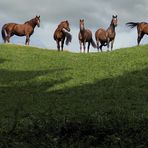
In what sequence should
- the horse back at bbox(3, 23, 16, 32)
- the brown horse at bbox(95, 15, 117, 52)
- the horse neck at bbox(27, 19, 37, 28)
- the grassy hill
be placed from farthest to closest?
the horse back at bbox(3, 23, 16, 32), the horse neck at bbox(27, 19, 37, 28), the brown horse at bbox(95, 15, 117, 52), the grassy hill

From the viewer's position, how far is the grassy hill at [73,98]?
574 inches

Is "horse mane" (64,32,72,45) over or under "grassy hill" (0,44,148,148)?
over

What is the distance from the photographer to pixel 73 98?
945 inches

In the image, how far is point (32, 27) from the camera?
2007 inches

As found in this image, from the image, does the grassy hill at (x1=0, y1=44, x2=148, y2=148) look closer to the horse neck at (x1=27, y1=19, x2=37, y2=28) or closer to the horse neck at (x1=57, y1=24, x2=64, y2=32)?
the horse neck at (x1=57, y1=24, x2=64, y2=32)

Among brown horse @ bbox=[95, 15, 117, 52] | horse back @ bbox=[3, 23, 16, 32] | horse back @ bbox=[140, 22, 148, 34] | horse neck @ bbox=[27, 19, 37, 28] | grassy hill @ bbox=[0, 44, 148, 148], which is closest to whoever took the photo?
grassy hill @ bbox=[0, 44, 148, 148]

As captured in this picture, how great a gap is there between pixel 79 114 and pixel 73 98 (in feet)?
14.8

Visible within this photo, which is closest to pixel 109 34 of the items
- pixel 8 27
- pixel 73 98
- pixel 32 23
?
pixel 32 23

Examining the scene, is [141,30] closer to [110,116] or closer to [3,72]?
[3,72]

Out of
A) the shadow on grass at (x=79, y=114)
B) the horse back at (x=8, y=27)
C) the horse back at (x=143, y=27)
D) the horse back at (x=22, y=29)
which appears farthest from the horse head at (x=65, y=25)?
the shadow on grass at (x=79, y=114)

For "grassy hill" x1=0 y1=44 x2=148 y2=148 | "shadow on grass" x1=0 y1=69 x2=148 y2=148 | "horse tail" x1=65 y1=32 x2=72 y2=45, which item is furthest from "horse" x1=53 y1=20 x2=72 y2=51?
"shadow on grass" x1=0 y1=69 x2=148 y2=148

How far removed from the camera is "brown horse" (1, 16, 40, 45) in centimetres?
5056

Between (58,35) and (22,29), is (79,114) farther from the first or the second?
(22,29)

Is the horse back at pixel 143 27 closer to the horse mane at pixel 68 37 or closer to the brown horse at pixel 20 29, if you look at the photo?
the horse mane at pixel 68 37
